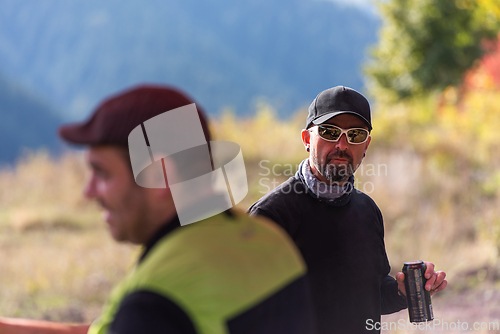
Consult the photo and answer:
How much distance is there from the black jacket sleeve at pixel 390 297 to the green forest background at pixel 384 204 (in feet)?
11.0

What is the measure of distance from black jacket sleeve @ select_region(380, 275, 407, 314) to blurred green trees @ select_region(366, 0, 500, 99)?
59.9 feet

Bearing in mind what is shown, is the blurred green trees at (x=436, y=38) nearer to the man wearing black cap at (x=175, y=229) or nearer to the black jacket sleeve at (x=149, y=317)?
the man wearing black cap at (x=175, y=229)

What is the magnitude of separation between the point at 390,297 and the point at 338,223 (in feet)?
1.33

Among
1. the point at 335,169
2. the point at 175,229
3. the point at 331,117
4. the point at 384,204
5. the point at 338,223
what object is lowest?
the point at 175,229

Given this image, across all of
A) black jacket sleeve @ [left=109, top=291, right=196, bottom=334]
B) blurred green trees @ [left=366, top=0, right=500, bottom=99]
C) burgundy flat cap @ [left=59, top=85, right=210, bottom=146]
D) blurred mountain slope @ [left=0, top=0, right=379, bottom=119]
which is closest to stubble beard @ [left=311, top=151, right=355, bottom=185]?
burgundy flat cap @ [left=59, top=85, right=210, bottom=146]

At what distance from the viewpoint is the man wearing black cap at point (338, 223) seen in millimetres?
1959

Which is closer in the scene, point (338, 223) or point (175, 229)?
point (175, 229)

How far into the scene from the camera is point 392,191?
9234mm

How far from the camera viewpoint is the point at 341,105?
2.18 meters

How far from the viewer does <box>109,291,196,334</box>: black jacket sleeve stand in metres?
0.82

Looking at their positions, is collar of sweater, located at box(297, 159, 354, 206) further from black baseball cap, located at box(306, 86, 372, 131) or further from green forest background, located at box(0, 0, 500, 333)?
green forest background, located at box(0, 0, 500, 333)

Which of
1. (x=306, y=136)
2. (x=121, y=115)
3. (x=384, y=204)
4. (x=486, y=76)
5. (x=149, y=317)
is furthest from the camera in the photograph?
(x=486, y=76)

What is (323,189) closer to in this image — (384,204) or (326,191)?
(326,191)

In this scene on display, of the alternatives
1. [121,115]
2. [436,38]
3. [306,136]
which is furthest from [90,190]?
[436,38]
